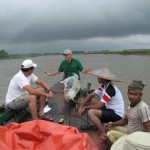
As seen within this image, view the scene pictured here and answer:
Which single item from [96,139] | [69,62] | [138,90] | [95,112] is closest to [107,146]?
[96,139]

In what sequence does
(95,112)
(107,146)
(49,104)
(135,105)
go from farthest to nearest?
1. (49,104)
2. (95,112)
3. (107,146)
4. (135,105)

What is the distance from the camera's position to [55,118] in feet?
18.8

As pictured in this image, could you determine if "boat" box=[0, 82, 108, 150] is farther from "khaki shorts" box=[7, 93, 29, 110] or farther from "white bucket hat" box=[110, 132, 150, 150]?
"white bucket hat" box=[110, 132, 150, 150]

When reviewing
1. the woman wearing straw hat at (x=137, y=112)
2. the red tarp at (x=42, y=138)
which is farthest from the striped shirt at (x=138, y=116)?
the red tarp at (x=42, y=138)

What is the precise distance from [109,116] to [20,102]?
1752mm

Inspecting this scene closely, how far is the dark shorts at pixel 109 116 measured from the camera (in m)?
4.87

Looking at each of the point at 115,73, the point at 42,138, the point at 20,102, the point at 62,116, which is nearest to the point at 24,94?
the point at 20,102

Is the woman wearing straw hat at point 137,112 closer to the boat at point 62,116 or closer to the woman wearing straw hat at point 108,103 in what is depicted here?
the boat at point 62,116

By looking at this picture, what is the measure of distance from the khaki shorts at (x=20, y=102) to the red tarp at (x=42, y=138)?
4.93ft

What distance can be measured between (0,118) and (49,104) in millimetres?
1583

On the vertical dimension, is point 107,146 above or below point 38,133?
below

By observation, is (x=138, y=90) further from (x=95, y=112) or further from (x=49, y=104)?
(x=49, y=104)

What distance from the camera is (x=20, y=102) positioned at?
543cm

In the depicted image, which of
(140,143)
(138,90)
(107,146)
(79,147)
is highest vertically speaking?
(138,90)
